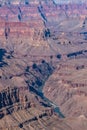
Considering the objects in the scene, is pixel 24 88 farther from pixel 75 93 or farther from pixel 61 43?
pixel 61 43

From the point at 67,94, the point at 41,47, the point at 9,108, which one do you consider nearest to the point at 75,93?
the point at 67,94

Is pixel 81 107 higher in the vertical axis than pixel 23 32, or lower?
lower

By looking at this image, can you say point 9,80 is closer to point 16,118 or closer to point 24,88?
point 24,88

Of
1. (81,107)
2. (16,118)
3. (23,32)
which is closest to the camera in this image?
(16,118)

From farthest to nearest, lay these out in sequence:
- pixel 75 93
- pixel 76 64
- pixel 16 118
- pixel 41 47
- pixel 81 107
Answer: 1. pixel 41 47
2. pixel 76 64
3. pixel 75 93
4. pixel 81 107
5. pixel 16 118

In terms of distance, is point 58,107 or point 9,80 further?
point 9,80

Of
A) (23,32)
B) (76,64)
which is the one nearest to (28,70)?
(76,64)
